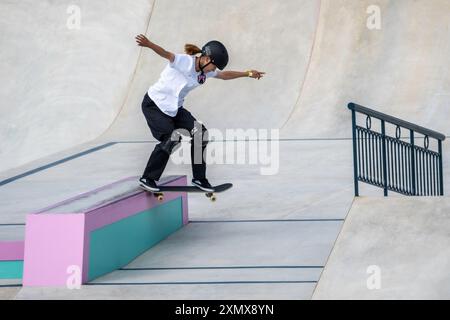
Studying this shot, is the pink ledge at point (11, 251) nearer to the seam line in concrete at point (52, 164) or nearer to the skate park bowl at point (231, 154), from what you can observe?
the skate park bowl at point (231, 154)

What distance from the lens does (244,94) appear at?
16.6 m

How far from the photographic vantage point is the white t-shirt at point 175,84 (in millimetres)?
9000

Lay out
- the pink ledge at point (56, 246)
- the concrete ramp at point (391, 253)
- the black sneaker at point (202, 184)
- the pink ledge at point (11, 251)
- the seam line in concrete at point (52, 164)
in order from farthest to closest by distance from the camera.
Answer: the seam line in concrete at point (52, 164) → the black sneaker at point (202, 184) → the pink ledge at point (11, 251) → the pink ledge at point (56, 246) → the concrete ramp at point (391, 253)

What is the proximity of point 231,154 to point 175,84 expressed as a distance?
17.0 feet

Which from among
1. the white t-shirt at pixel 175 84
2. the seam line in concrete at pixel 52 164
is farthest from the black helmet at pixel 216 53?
the seam line in concrete at pixel 52 164

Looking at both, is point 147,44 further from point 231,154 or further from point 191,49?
point 231,154

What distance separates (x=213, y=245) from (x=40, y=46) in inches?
366

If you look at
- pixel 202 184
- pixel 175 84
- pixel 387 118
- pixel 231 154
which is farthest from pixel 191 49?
pixel 231 154

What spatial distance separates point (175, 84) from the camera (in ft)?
29.8

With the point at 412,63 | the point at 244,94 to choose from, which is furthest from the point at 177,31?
the point at 412,63

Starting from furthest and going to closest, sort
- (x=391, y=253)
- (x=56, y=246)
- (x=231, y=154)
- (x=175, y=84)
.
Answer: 1. (x=231, y=154)
2. (x=175, y=84)
3. (x=391, y=253)
4. (x=56, y=246)

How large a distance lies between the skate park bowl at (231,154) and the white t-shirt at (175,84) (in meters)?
0.80

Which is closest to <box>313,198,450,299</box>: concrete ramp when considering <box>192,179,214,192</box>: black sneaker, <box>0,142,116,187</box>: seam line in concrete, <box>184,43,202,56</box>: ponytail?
<box>192,179,214,192</box>: black sneaker

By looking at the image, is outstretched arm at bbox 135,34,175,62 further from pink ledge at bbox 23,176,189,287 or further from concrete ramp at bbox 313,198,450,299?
concrete ramp at bbox 313,198,450,299
